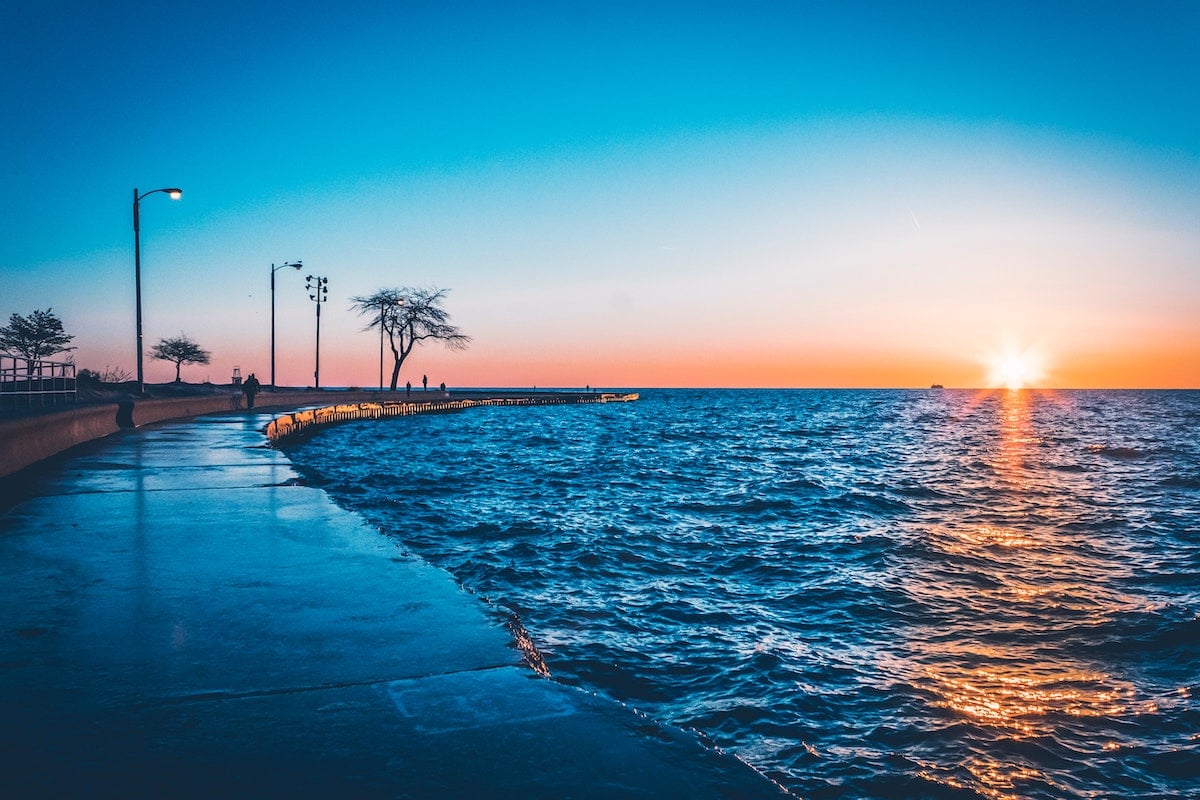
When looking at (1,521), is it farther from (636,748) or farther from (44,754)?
(636,748)

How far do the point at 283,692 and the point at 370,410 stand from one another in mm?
55937

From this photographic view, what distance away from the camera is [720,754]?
378 centimetres

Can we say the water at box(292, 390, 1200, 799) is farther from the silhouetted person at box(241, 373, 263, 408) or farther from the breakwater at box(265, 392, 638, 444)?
the silhouetted person at box(241, 373, 263, 408)

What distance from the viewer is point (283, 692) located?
403 cm

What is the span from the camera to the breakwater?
97.1 ft

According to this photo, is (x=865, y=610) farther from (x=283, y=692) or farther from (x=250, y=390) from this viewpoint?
(x=250, y=390)

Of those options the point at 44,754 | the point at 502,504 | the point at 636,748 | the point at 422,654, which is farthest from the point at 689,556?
the point at 44,754

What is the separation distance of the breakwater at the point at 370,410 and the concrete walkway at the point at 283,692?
18.5 meters

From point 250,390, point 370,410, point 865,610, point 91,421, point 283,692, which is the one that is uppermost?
point 250,390

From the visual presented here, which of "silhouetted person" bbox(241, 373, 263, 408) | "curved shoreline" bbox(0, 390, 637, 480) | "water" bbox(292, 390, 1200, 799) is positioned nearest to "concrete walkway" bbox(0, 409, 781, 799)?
"water" bbox(292, 390, 1200, 799)

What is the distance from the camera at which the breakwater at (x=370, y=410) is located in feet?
97.1

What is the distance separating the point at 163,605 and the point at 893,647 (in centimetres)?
665

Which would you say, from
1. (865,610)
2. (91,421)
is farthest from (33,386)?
(865,610)

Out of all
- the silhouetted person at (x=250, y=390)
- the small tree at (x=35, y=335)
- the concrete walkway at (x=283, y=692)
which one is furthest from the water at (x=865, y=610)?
the small tree at (x=35, y=335)
